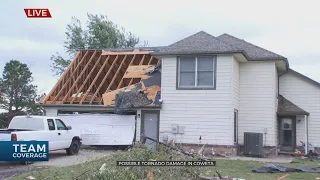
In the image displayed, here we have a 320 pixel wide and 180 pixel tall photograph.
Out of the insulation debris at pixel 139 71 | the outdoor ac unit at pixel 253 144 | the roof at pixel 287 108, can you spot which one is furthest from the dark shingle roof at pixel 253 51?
the insulation debris at pixel 139 71

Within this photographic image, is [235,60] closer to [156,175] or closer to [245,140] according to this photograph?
[245,140]

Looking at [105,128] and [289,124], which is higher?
[289,124]

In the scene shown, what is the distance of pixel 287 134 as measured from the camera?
2145 centimetres

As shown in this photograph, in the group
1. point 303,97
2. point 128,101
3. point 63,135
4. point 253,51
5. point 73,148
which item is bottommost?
point 73,148

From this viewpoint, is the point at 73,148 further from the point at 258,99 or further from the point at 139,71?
the point at 258,99

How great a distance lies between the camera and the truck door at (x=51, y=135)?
50.7 ft

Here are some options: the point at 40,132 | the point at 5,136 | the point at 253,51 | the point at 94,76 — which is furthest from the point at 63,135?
the point at 253,51

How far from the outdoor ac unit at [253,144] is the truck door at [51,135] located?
921cm

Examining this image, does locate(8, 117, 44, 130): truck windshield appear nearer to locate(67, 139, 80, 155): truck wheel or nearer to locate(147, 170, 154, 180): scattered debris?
locate(67, 139, 80, 155): truck wheel

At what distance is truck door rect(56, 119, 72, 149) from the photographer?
1633 centimetres

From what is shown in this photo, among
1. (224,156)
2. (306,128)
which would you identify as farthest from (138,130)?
(306,128)

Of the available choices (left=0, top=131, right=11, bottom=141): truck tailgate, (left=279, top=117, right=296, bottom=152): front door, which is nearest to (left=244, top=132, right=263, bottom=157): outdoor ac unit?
(left=279, top=117, right=296, bottom=152): front door

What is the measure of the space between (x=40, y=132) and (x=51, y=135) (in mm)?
784

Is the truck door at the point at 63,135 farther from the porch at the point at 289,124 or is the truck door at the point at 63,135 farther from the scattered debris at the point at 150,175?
the porch at the point at 289,124
